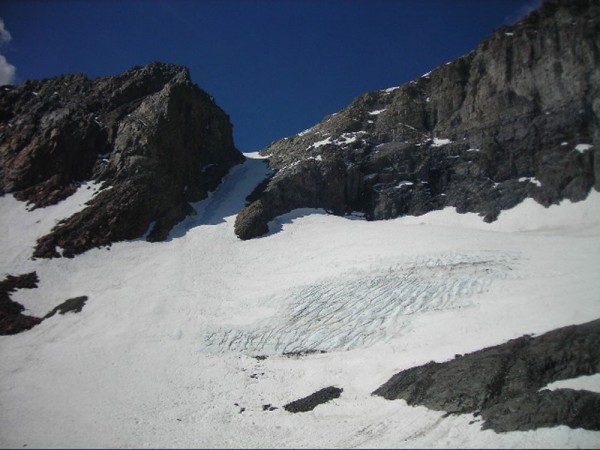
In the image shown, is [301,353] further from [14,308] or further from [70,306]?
[14,308]

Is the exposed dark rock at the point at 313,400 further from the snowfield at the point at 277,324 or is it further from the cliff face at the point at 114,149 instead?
the cliff face at the point at 114,149

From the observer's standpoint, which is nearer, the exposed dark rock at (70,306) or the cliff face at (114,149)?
the exposed dark rock at (70,306)

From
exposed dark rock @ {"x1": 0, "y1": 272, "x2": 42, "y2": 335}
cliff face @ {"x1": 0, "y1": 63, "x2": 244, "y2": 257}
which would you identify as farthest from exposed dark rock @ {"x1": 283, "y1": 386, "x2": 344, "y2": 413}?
cliff face @ {"x1": 0, "y1": 63, "x2": 244, "y2": 257}

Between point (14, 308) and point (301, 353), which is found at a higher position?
point (14, 308)

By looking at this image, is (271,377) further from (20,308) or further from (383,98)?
(383,98)

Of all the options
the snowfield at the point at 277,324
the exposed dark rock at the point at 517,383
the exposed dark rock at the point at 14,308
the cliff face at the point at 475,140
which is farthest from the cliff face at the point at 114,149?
the exposed dark rock at the point at 517,383

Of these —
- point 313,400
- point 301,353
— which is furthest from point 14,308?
point 313,400

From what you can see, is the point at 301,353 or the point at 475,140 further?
the point at 475,140
